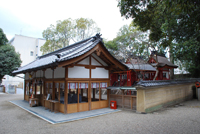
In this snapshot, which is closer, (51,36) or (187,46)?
(187,46)

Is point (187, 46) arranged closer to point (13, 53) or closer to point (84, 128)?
point (84, 128)

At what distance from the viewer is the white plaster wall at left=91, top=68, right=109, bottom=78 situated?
1113cm

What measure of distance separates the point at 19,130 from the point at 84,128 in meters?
3.00

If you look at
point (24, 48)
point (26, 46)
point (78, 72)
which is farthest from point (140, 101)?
point (26, 46)

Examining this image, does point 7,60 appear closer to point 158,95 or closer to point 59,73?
point 59,73

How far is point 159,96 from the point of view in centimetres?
1124

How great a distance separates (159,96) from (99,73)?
5.09 m

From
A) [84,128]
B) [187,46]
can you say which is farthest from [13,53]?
[187,46]

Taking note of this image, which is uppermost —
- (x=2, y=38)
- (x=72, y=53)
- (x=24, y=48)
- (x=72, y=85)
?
(x=24, y=48)

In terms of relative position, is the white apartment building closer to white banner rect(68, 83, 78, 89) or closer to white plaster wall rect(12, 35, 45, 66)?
white plaster wall rect(12, 35, 45, 66)

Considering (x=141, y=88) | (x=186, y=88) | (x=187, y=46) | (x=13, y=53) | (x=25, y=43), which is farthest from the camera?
(x=25, y=43)

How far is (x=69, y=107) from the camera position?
31.6ft

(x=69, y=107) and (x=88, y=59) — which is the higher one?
(x=88, y=59)

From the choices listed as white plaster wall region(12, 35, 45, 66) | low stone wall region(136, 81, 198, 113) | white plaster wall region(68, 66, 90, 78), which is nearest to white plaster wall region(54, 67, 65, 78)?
white plaster wall region(68, 66, 90, 78)
